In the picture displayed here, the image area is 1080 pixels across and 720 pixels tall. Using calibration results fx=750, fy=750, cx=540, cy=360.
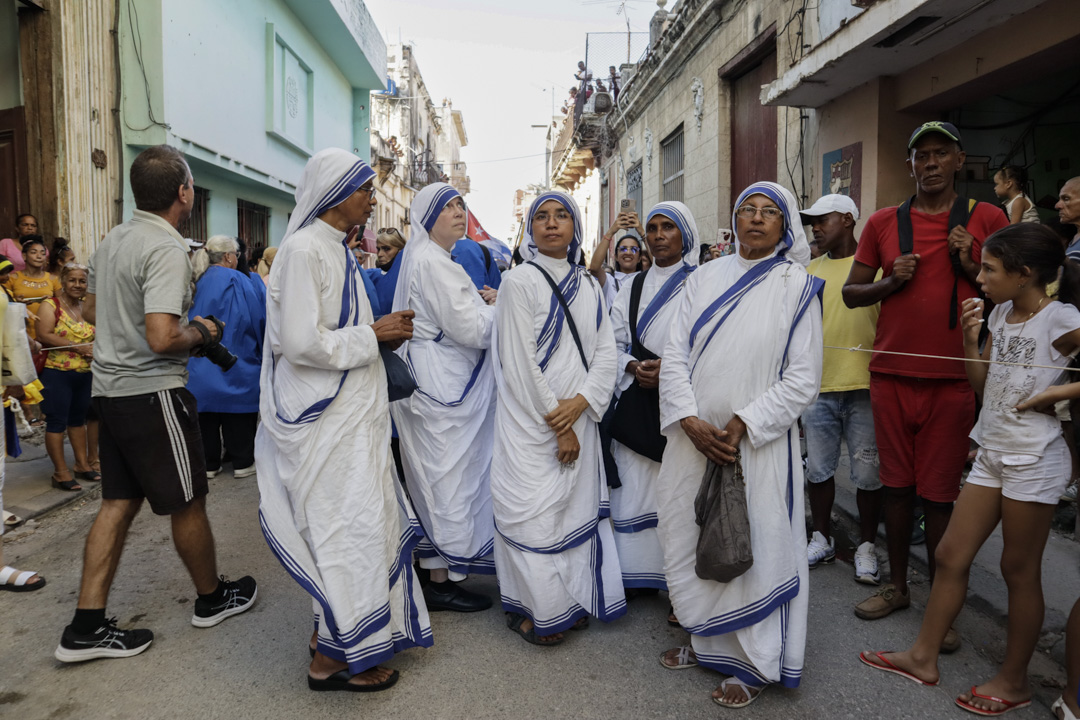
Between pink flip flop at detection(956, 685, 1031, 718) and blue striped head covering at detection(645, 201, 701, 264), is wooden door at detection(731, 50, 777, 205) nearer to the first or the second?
blue striped head covering at detection(645, 201, 701, 264)

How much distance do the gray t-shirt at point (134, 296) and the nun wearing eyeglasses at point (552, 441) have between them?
4.45 feet

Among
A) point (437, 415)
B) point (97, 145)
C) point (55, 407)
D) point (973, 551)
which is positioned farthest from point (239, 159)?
point (973, 551)

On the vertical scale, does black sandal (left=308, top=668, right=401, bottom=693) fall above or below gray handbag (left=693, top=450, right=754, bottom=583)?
below

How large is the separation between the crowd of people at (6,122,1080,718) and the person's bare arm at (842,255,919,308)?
0.02 meters

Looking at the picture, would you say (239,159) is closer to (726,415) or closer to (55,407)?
(55,407)

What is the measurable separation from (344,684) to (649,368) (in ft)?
6.05

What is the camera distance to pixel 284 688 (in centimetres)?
288

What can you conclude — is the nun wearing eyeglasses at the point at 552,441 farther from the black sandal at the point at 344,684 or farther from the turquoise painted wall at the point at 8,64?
the turquoise painted wall at the point at 8,64

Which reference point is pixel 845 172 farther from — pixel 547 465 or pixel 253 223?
pixel 253 223

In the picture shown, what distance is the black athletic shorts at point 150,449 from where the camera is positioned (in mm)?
3113

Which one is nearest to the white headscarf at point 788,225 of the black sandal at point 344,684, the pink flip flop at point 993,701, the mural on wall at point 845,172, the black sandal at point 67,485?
the pink flip flop at point 993,701

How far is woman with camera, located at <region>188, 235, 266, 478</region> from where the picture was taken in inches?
231

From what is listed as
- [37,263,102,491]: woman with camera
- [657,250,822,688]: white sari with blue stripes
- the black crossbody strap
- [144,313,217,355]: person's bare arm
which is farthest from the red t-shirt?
[37,263,102,491]: woman with camera

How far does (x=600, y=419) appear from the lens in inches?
132
